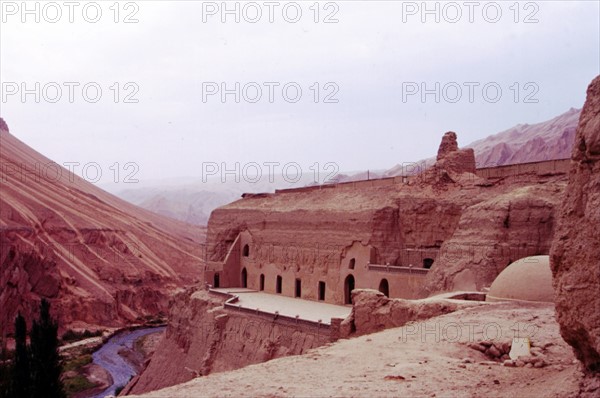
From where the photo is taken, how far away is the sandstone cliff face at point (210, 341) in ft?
68.2

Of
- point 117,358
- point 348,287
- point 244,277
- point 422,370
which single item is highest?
point 422,370

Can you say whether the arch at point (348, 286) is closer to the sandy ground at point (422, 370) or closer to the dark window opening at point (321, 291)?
the dark window opening at point (321, 291)

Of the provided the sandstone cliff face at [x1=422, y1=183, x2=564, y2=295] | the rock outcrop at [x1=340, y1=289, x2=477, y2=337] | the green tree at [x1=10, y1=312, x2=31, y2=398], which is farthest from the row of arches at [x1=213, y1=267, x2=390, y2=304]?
the green tree at [x1=10, y1=312, x2=31, y2=398]

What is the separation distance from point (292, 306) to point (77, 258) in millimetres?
31631

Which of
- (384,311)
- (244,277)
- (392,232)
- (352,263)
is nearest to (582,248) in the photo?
(384,311)

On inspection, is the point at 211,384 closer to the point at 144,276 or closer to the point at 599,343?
the point at 599,343

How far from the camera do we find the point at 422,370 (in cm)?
958

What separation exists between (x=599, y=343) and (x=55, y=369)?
14.1m

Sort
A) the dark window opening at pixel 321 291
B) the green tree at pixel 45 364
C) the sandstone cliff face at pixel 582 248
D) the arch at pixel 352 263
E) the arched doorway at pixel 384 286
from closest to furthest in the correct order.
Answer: the sandstone cliff face at pixel 582 248 → the green tree at pixel 45 364 → the arched doorway at pixel 384 286 → the arch at pixel 352 263 → the dark window opening at pixel 321 291

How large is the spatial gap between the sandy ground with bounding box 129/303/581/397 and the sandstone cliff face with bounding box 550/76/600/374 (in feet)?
2.52

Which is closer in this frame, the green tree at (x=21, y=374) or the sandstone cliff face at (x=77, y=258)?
the green tree at (x=21, y=374)

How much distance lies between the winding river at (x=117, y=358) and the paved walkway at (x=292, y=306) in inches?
335

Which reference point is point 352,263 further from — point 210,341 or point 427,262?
point 210,341

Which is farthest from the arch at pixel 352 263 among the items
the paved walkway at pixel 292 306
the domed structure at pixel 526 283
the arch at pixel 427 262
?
the domed structure at pixel 526 283
